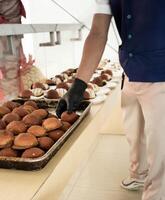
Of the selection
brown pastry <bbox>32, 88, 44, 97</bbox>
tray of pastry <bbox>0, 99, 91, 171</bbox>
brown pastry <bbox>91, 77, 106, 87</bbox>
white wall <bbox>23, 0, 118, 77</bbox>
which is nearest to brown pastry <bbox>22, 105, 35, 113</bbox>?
tray of pastry <bbox>0, 99, 91, 171</bbox>

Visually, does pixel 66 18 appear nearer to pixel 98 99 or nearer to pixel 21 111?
pixel 98 99

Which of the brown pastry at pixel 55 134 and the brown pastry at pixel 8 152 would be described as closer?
the brown pastry at pixel 8 152

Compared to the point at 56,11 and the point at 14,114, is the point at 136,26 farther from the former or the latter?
the point at 56,11

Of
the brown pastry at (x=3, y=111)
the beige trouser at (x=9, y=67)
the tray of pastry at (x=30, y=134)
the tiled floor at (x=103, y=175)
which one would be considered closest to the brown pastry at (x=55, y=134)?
the tray of pastry at (x=30, y=134)

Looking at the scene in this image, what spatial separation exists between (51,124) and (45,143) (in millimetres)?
109

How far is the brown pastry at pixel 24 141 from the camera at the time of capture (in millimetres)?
852

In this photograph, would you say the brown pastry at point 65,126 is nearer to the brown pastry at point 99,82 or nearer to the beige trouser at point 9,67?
the beige trouser at point 9,67

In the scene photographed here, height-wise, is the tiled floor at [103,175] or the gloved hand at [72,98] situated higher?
the gloved hand at [72,98]

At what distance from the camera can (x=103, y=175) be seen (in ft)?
5.78

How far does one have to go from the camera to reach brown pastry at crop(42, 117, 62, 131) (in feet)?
3.19

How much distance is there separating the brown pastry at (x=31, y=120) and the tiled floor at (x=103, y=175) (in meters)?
0.39

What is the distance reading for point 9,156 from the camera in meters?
0.82

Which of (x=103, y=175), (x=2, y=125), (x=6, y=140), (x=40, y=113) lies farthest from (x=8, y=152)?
(x=103, y=175)

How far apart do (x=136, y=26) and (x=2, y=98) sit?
66 centimetres
